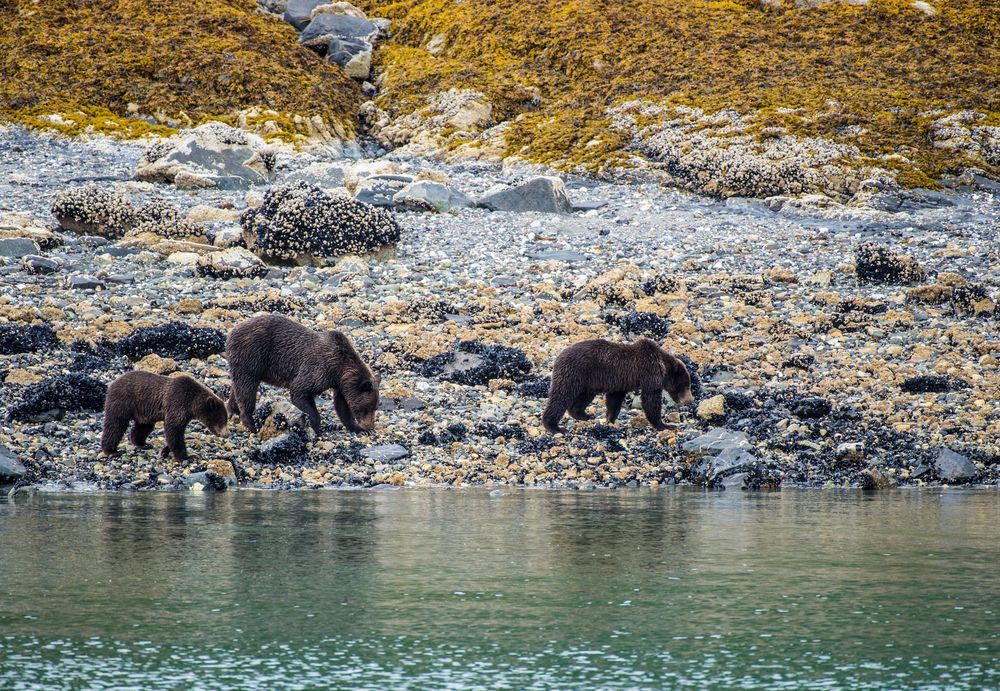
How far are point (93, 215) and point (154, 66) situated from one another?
733 inches

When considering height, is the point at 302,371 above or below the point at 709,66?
below

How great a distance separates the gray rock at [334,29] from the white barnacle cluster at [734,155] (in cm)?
1388

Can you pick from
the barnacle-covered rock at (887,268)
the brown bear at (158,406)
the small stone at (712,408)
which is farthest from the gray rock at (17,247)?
the barnacle-covered rock at (887,268)

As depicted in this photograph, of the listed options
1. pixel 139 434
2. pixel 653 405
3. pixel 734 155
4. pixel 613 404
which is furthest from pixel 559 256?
pixel 139 434

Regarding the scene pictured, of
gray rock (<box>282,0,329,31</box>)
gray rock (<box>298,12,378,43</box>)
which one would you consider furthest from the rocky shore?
gray rock (<box>282,0,329,31</box>)

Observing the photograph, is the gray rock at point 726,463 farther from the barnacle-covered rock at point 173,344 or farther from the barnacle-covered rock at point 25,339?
the barnacle-covered rock at point 25,339

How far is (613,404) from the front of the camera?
49.1 feet

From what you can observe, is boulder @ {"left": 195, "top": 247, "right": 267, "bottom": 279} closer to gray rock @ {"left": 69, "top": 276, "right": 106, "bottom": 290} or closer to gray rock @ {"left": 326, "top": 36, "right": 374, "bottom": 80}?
gray rock @ {"left": 69, "top": 276, "right": 106, "bottom": 290}

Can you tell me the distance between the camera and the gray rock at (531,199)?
28938 mm

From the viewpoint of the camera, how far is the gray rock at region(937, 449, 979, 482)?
13016 millimetres

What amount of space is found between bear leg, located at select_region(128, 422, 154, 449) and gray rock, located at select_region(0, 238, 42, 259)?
10572 mm

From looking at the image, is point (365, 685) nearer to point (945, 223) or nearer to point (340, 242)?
point (340, 242)

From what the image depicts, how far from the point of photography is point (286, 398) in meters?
15.3

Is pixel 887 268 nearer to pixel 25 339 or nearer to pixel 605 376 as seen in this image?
pixel 605 376
